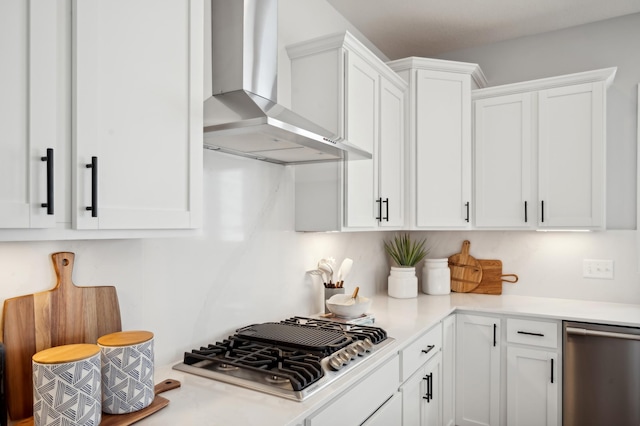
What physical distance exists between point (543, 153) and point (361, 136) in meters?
1.39

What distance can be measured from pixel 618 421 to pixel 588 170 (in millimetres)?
1477

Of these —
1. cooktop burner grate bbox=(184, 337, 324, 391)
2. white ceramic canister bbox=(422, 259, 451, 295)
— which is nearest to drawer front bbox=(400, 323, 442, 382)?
cooktop burner grate bbox=(184, 337, 324, 391)

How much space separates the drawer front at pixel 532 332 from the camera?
8.25 ft

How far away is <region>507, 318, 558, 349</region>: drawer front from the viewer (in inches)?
99.0

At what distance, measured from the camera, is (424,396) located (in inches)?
88.8

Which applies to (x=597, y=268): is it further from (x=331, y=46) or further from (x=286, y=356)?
(x=286, y=356)

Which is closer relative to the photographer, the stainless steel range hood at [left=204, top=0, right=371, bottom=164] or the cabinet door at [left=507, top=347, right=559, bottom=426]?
the stainless steel range hood at [left=204, top=0, right=371, bottom=164]

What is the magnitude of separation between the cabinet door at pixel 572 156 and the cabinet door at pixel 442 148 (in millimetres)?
498

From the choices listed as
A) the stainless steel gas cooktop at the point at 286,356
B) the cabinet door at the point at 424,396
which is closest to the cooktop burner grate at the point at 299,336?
the stainless steel gas cooktop at the point at 286,356

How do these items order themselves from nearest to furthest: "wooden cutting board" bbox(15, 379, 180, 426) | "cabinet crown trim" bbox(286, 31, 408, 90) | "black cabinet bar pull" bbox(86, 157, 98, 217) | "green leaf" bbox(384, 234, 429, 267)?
"black cabinet bar pull" bbox(86, 157, 98, 217) < "wooden cutting board" bbox(15, 379, 180, 426) < "cabinet crown trim" bbox(286, 31, 408, 90) < "green leaf" bbox(384, 234, 429, 267)

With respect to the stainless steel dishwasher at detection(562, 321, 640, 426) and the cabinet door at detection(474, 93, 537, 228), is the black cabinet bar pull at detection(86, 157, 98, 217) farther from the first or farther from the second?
the cabinet door at detection(474, 93, 537, 228)

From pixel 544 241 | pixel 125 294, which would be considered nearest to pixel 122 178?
pixel 125 294

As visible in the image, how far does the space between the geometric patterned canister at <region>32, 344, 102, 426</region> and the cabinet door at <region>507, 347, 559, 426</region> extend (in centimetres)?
238

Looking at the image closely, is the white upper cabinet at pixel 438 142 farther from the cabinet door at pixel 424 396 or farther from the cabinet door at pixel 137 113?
the cabinet door at pixel 137 113
